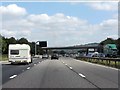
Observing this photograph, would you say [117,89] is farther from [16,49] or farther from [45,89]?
[16,49]

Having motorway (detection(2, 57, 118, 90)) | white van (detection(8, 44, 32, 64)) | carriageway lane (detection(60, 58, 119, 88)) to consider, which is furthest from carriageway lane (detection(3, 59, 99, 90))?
white van (detection(8, 44, 32, 64))

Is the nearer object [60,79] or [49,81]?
[49,81]

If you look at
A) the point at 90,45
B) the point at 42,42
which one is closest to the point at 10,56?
the point at 42,42

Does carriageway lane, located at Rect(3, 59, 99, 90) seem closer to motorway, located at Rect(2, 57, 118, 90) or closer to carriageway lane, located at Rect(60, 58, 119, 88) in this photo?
motorway, located at Rect(2, 57, 118, 90)

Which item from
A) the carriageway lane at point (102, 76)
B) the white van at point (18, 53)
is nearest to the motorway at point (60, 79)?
the carriageway lane at point (102, 76)

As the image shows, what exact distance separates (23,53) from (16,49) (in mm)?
1097

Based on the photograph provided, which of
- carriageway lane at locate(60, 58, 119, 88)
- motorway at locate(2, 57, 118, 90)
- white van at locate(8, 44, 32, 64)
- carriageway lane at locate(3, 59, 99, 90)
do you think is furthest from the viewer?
white van at locate(8, 44, 32, 64)

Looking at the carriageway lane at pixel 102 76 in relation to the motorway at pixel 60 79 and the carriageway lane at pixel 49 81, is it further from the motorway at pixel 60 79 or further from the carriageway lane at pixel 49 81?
the carriageway lane at pixel 49 81

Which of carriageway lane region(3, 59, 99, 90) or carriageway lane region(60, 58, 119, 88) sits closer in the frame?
carriageway lane region(3, 59, 99, 90)

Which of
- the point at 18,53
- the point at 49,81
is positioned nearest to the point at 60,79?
the point at 49,81

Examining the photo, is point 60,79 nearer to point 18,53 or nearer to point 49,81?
point 49,81

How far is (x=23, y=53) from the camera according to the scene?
4675 cm

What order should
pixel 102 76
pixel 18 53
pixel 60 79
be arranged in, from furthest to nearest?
1. pixel 18 53
2. pixel 102 76
3. pixel 60 79

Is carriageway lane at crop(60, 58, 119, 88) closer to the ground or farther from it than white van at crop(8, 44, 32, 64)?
closer to the ground
